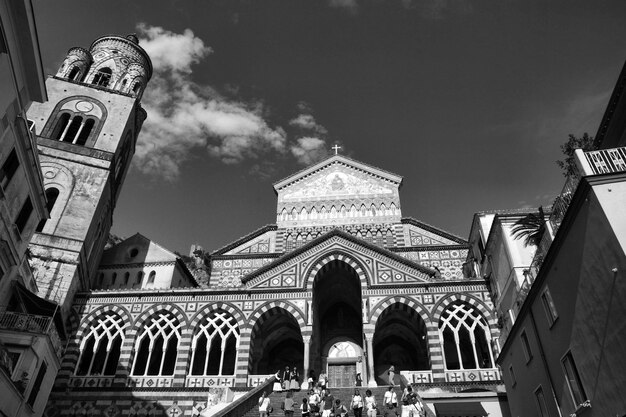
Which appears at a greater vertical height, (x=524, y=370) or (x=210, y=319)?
(x=210, y=319)

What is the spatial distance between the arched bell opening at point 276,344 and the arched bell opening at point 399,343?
4769 millimetres

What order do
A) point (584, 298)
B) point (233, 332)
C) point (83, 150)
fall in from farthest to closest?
point (83, 150) < point (233, 332) < point (584, 298)

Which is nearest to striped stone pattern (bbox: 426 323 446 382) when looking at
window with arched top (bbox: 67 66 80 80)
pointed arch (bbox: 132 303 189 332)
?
pointed arch (bbox: 132 303 189 332)

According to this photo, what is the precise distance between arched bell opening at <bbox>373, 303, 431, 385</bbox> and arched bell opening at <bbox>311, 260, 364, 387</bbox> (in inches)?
64.7

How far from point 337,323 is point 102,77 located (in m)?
25.2

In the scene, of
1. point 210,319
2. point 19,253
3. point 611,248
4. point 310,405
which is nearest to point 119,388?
point 210,319

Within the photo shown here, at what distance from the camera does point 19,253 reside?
19781mm

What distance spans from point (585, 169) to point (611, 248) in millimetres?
2349

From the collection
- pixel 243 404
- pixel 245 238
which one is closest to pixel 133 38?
pixel 245 238

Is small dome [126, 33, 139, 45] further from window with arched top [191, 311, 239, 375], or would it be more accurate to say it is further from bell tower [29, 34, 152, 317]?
window with arched top [191, 311, 239, 375]

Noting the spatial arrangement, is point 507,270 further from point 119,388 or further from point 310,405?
point 119,388

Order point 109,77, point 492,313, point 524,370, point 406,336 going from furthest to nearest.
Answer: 1. point 109,77
2. point 406,336
3. point 492,313
4. point 524,370

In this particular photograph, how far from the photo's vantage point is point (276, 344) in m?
28.4

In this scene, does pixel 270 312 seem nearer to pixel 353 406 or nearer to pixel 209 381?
pixel 209 381
